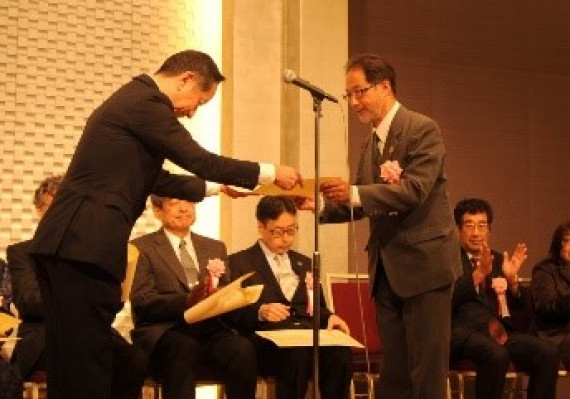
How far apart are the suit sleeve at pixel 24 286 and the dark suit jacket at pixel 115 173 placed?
1455 millimetres

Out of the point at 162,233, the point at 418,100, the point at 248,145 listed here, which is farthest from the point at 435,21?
the point at 162,233

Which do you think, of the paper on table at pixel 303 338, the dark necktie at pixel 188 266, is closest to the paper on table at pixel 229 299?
the paper on table at pixel 303 338

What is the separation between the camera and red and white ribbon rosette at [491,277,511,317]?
5.65 meters

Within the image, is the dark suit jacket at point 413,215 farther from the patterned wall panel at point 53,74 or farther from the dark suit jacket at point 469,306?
the patterned wall panel at point 53,74

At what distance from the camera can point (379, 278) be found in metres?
3.92

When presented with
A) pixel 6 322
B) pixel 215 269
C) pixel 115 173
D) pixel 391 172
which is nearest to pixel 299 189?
pixel 391 172

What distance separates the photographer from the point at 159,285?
507 cm

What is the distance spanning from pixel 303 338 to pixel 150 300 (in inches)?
30.3

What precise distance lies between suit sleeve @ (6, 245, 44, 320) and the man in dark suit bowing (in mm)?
1402

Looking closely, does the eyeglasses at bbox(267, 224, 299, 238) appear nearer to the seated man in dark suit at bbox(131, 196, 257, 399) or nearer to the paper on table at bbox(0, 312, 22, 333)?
the seated man in dark suit at bbox(131, 196, 257, 399)

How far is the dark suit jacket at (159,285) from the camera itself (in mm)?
4883

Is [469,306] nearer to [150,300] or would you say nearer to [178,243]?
[178,243]

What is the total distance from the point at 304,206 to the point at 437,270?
2.09 ft

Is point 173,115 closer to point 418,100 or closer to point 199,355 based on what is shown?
point 199,355
